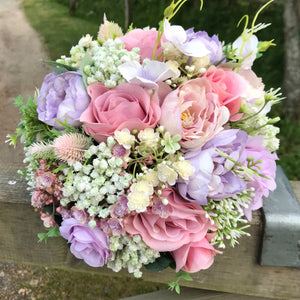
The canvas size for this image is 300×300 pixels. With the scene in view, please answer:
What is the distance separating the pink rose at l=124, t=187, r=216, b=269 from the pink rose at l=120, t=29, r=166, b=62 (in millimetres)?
362

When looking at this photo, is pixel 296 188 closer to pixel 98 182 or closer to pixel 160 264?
pixel 160 264

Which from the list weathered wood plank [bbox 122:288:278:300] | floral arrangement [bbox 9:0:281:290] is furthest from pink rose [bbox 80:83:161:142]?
weathered wood plank [bbox 122:288:278:300]

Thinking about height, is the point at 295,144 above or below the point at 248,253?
below

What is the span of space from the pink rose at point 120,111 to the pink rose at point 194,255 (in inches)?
13.2

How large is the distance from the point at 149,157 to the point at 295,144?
273 centimetres

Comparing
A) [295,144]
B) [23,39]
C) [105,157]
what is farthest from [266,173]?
[23,39]

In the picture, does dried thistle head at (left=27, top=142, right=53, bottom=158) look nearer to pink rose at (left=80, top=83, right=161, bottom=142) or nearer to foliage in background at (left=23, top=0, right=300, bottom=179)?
pink rose at (left=80, top=83, right=161, bottom=142)

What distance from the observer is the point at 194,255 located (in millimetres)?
880

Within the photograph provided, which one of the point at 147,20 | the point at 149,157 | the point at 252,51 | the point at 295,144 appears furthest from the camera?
the point at 147,20

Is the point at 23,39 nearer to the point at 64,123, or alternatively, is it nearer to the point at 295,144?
the point at 295,144

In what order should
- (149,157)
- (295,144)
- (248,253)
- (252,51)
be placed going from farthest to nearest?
(295,144)
(248,253)
(252,51)
(149,157)

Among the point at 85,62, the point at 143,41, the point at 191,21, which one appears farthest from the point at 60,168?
the point at 191,21

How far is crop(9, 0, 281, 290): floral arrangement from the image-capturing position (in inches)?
30.5

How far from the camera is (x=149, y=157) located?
2.57 ft
